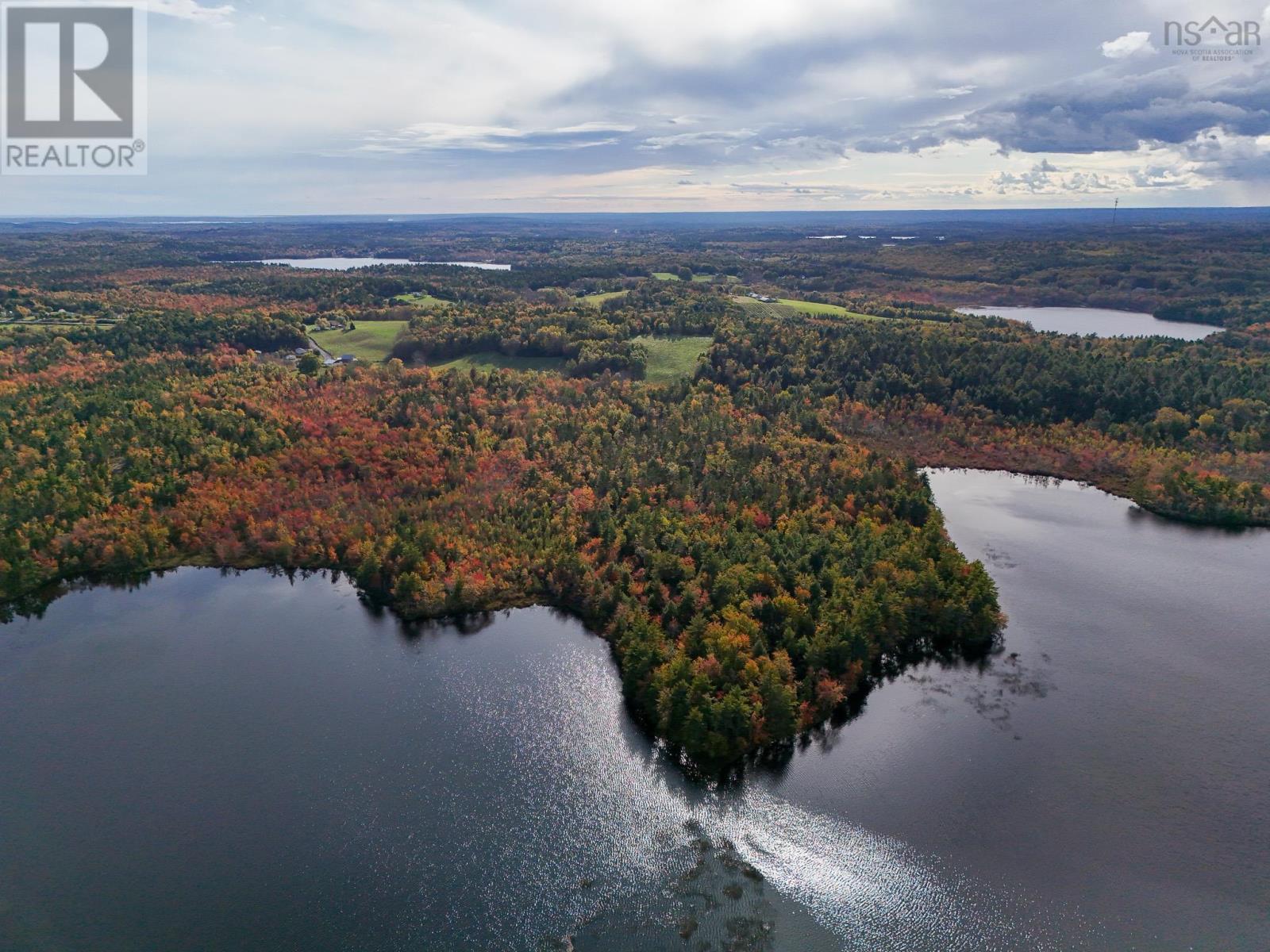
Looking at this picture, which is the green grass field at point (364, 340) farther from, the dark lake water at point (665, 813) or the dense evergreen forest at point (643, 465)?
the dark lake water at point (665, 813)

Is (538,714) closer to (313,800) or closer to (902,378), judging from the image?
(313,800)

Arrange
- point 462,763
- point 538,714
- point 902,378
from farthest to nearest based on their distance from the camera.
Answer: point 902,378, point 538,714, point 462,763

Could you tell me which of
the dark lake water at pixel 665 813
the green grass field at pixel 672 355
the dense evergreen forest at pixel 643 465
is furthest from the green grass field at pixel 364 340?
the dark lake water at pixel 665 813

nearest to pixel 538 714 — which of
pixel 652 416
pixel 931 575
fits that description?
pixel 931 575

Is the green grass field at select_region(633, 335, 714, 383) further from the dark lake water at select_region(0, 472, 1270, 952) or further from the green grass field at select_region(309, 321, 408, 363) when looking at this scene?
the dark lake water at select_region(0, 472, 1270, 952)

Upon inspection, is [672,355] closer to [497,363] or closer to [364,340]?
[497,363]

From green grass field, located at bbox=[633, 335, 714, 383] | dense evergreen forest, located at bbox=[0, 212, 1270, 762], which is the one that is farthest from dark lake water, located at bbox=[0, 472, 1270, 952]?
green grass field, located at bbox=[633, 335, 714, 383]
